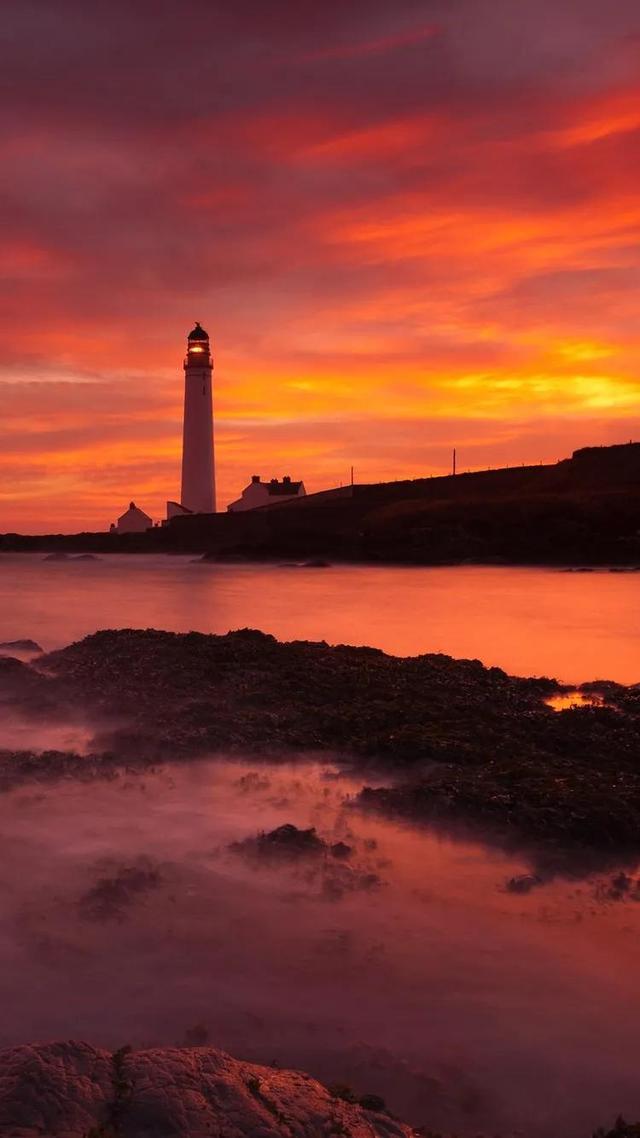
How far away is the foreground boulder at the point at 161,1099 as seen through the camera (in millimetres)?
2939

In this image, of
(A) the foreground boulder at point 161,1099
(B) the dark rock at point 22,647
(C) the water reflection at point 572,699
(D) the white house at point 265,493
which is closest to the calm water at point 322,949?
(A) the foreground boulder at point 161,1099

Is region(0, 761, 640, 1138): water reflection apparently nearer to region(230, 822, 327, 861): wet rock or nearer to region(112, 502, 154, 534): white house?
region(230, 822, 327, 861): wet rock

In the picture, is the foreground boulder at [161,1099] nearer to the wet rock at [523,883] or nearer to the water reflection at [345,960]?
the water reflection at [345,960]

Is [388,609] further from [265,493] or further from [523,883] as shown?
[265,493]

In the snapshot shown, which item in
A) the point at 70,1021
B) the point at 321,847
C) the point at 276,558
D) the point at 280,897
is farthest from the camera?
the point at 276,558

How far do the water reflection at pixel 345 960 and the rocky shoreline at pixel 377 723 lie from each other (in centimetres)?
53

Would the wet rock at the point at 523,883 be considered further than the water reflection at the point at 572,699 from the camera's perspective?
No

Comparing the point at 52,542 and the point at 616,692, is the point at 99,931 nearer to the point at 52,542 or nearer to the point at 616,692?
the point at 616,692

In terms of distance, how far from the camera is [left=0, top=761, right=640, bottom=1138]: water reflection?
14.5 feet

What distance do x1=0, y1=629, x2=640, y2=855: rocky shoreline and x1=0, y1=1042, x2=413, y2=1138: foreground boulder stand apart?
379 centimetres

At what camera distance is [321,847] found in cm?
686

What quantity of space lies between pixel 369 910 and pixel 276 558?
52.6 m

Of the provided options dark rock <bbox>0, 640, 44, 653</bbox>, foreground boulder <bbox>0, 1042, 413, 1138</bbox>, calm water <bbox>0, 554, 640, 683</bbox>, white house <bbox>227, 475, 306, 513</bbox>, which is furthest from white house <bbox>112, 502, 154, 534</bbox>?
foreground boulder <bbox>0, 1042, 413, 1138</bbox>

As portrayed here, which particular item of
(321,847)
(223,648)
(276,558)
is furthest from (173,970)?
(276,558)
